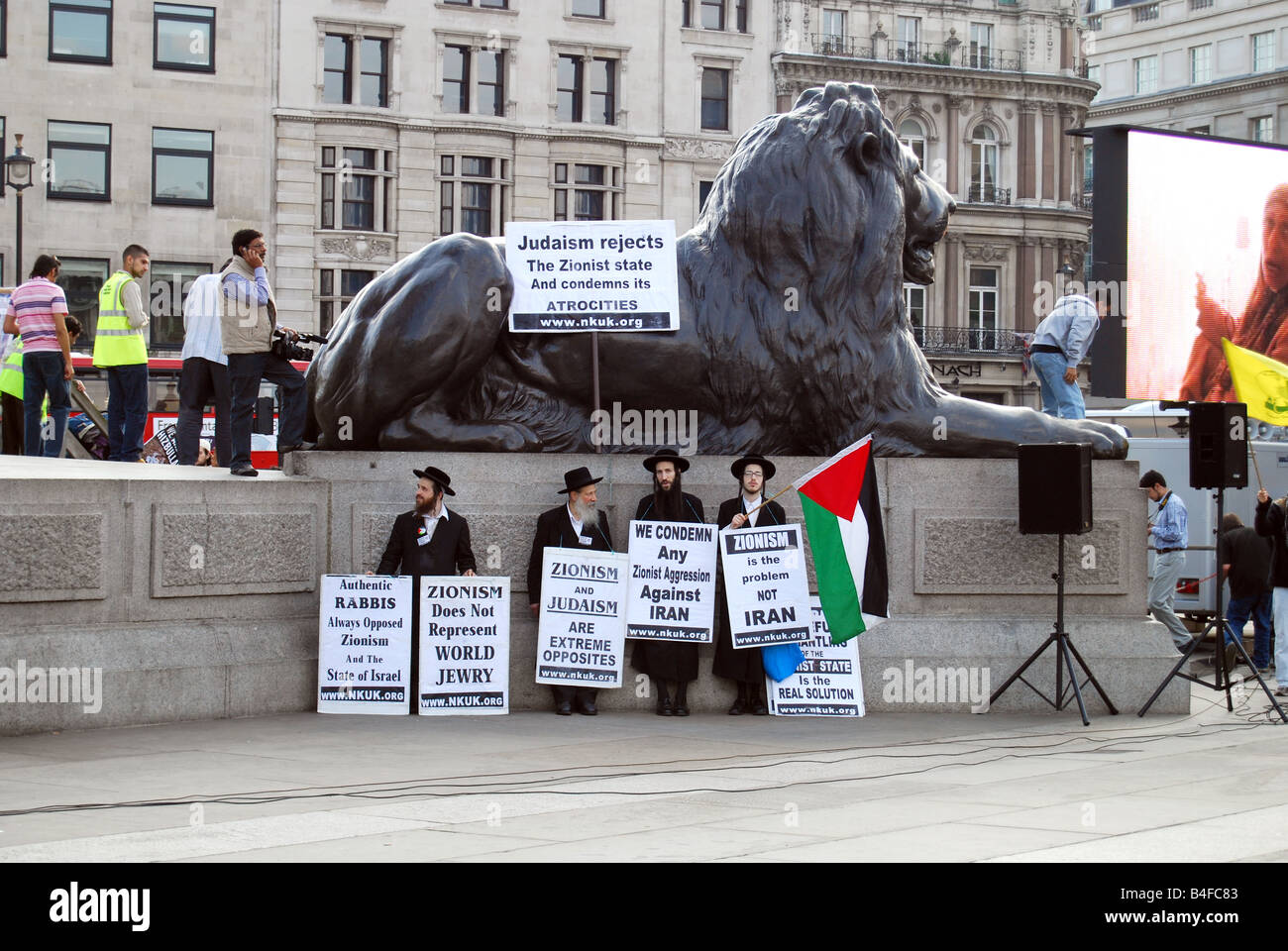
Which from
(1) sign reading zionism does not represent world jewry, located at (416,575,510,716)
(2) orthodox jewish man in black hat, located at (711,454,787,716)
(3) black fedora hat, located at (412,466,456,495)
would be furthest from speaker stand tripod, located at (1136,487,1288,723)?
(3) black fedora hat, located at (412,466,456,495)

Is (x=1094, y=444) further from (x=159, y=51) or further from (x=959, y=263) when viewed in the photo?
(x=959, y=263)

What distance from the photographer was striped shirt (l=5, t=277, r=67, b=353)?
49.0 ft

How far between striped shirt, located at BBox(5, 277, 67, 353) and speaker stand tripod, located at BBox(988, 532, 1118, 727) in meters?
8.25

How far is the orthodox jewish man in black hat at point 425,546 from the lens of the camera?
1134cm

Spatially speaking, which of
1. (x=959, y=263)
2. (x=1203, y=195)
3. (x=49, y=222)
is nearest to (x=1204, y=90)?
(x=959, y=263)

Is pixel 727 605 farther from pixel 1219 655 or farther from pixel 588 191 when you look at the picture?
pixel 588 191

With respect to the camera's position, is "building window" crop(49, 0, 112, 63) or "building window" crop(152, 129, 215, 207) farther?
"building window" crop(152, 129, 215, 207)

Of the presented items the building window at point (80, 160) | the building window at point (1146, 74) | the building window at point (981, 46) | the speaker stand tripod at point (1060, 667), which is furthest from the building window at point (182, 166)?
the building window at point (1146, 74)

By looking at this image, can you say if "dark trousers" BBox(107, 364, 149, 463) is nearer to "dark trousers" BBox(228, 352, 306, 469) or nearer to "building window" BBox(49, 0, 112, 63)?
"dark trousers" BBox(228, 352, 306, 469)

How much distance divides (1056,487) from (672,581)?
2493 mm

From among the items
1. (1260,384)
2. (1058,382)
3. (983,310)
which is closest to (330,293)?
(983,310)

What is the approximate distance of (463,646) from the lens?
1138 centimetres

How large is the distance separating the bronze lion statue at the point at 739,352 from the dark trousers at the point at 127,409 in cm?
331

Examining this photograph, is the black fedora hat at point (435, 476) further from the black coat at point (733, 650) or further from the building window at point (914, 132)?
the building window at point (914, 132)
